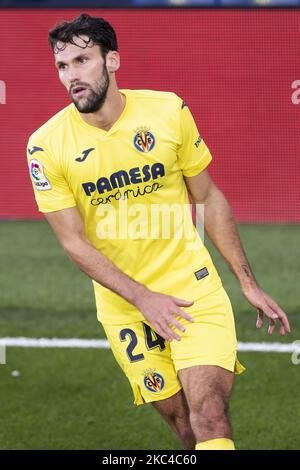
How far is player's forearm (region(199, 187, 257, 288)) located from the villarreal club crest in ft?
1.47

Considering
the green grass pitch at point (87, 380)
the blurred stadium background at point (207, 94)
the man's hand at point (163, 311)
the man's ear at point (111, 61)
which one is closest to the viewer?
the man's hand at point (163, 311)

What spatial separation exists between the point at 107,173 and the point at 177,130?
16.4 inches

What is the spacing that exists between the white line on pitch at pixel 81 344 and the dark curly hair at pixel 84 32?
3.60 m

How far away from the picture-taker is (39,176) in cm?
547

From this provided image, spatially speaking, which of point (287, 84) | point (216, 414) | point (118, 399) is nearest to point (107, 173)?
point (216, 414)

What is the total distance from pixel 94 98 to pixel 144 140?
13.1 inches

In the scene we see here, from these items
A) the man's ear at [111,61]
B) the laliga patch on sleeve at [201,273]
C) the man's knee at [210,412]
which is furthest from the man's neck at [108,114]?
the man's knee at [210,412]

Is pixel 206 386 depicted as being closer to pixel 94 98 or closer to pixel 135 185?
pixel 135 185

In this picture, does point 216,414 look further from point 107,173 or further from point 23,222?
point 23,222

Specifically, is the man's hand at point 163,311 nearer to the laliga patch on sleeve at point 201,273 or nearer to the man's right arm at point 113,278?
the man's right arm at point 113,278

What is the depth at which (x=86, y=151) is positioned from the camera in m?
5.41

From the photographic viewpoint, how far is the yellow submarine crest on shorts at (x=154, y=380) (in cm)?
561
